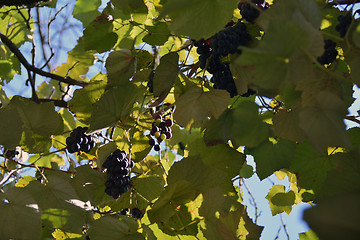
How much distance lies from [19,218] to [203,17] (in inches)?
25.2

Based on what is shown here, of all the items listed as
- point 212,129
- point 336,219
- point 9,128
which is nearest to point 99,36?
point 9,128

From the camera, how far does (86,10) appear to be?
1894mm

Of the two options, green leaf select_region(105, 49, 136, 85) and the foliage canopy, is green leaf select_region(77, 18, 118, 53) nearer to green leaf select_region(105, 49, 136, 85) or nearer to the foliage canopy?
the foliage canopy

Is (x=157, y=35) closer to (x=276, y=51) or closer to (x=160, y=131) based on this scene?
(x=160, y=131)

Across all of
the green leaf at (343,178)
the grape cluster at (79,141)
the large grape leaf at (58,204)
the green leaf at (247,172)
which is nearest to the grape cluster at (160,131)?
the grape cluster at (79,141)

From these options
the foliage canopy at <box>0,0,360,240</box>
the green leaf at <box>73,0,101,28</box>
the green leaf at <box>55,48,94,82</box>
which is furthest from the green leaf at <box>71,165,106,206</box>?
the green leaf at <box>73,0,101,28</box>

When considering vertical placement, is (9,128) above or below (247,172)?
above

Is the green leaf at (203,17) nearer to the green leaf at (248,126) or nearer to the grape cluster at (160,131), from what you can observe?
the green leaf at (248,126)

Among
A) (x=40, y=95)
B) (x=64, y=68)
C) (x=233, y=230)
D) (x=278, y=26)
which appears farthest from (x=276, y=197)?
(x=40, y=95)

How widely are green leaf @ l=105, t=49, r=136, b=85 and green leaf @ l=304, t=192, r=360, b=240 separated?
0.82 m

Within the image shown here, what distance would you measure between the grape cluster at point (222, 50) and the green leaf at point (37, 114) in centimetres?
50

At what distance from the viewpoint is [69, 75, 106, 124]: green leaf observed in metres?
1.23

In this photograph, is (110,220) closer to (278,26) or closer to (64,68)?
(278,26)

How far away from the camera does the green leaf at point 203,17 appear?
2.59 ft
